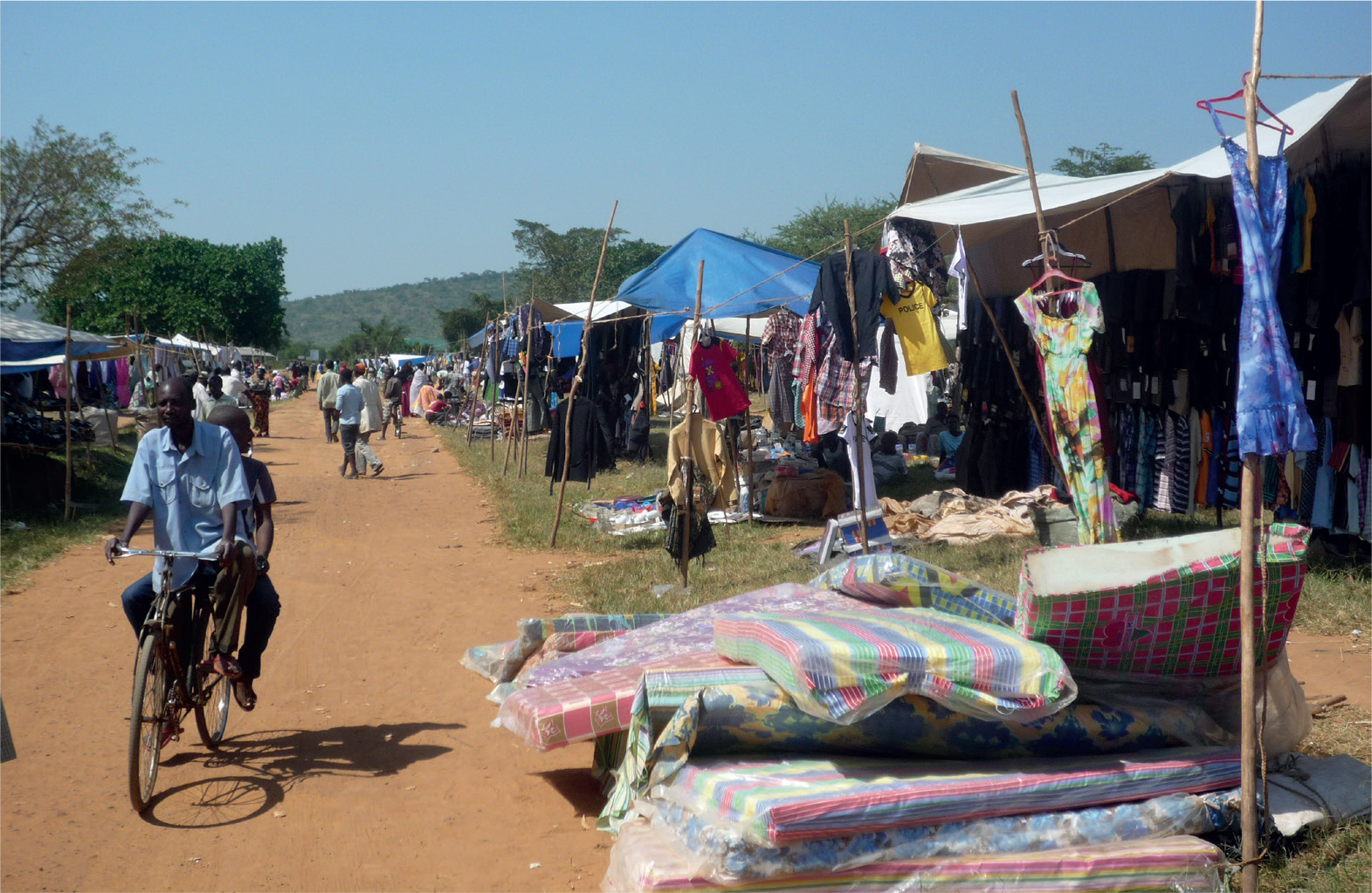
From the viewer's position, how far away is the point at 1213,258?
23.1 feet

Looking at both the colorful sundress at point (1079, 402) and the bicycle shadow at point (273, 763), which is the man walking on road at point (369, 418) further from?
the colorful sundress at point (1079, 402)

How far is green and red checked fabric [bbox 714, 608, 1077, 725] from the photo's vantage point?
3.37m

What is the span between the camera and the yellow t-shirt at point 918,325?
7.86m

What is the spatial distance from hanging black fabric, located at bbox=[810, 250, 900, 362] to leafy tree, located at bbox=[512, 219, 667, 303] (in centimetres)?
4516

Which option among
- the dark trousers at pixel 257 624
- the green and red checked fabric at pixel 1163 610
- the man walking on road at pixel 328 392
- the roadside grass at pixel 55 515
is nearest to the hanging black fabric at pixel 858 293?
the green and red checked fabric at pixel 1163 610

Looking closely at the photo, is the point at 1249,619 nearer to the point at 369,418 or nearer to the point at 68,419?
the point at 68,419

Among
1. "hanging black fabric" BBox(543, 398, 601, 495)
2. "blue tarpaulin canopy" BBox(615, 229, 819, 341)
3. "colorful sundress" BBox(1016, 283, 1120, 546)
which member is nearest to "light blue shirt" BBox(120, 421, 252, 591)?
"colorful sundress" BBox(1016, 283, 1120, 546)

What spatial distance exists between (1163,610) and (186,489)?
4.11m

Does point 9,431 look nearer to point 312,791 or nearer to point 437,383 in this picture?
point 312,791

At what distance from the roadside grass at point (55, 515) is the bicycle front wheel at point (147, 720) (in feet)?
17.8

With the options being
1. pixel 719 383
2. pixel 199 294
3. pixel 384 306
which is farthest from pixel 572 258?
pixel 384 306

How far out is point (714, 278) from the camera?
11.2m

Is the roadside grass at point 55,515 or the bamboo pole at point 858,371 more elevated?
the bamboo pole at point 858,371

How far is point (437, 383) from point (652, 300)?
2919cm
